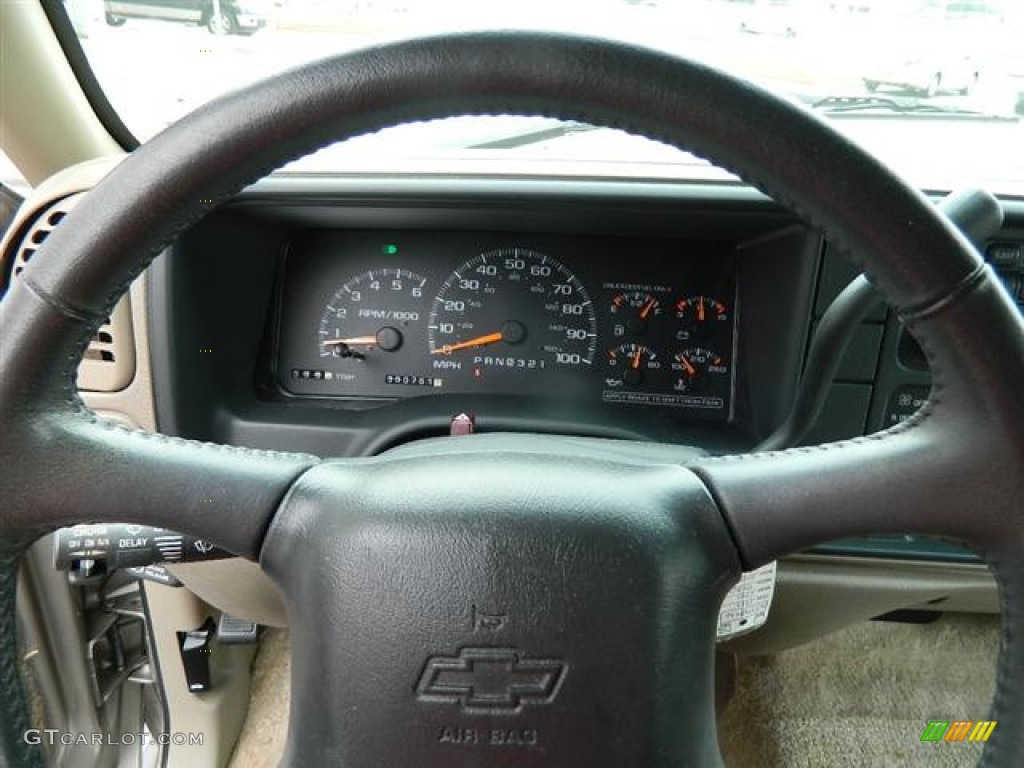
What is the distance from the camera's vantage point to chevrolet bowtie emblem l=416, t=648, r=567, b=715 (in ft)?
2.11

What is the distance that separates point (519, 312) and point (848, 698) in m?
1.13

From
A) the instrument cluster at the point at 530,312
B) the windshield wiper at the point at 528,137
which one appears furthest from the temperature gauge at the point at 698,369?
the windshield wiper at the point at 528,137

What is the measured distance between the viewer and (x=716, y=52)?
48.6 inches

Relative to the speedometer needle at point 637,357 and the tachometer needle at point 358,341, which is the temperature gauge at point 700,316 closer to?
the speedometer needle at point 637,357

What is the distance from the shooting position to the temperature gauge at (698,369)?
55.4 inches

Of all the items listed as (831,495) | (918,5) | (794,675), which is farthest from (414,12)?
(794,675)

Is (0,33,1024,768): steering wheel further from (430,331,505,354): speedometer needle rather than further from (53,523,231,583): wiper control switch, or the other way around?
(430,331,505,354): speedometer needle

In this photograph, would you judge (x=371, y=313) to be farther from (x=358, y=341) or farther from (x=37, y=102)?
(x=37, y=102)

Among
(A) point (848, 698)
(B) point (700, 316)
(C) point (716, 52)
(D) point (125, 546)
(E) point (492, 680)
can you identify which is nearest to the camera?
(E) point (492, 680)

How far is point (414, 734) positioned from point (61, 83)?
1.24 metres

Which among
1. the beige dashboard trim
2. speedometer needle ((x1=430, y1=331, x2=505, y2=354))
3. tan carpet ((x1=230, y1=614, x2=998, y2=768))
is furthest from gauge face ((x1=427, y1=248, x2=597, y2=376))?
tan carpet ((x1=230, y1=614, x2=998, y2=768))

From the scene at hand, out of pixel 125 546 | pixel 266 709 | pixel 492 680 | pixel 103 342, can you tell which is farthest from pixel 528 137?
pixel 266 709

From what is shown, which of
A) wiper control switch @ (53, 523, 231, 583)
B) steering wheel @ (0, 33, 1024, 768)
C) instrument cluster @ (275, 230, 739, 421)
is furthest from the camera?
instrument cluster @ (275, 230, 739, 421)

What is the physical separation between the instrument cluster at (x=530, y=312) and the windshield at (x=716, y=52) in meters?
0.14
